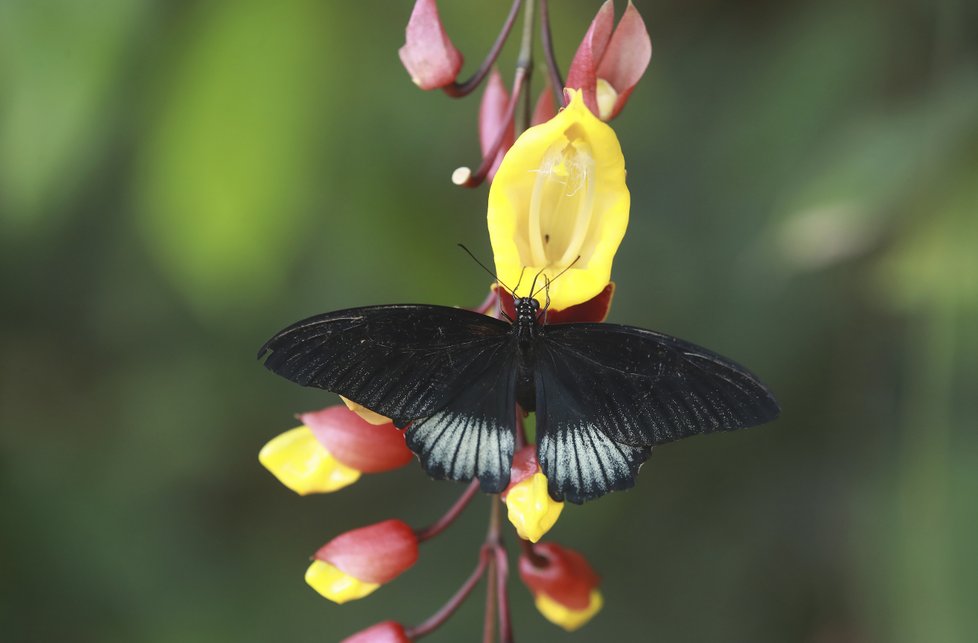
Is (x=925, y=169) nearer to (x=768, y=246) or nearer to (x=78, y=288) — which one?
(x=768, y=246)

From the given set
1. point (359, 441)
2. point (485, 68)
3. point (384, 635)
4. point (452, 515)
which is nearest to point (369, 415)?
point (359, 441)

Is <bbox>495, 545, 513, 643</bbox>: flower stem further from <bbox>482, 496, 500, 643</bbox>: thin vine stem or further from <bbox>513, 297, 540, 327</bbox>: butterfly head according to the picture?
<bbox>513, 297, 540, 327</bbox>: butterfly head

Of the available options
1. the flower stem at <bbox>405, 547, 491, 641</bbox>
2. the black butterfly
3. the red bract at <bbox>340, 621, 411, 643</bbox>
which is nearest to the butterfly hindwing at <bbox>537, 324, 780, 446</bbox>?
the black butterfly

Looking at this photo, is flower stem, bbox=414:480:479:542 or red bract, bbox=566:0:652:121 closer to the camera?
red bract, bbox=566:0:652:121

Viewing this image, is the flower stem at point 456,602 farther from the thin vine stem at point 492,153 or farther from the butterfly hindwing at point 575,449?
the thin vine stem at point 492,153

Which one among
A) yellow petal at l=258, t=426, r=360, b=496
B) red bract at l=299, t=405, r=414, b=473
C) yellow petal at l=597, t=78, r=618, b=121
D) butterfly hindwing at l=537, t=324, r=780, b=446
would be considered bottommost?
yellow petal at l=258, t=426, r=360, b=496

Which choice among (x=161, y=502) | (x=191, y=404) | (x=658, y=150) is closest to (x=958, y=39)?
(x=658, y=150)

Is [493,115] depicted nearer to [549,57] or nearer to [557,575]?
Answer: [549,57]

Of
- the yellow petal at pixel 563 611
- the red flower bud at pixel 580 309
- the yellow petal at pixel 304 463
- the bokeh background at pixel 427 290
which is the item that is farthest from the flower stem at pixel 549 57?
the yellow petal at pixel 563 611

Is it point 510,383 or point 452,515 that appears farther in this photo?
point 452,515
